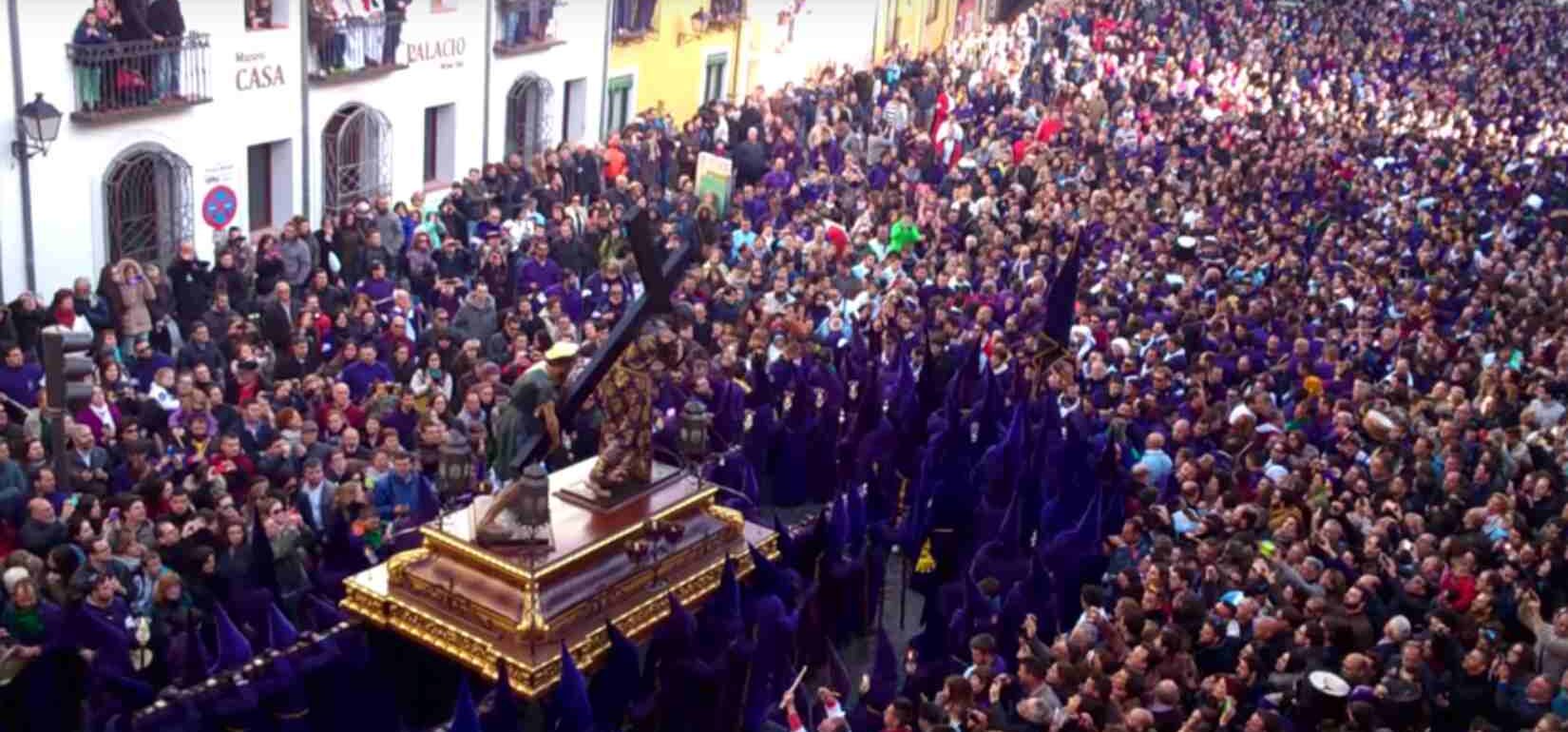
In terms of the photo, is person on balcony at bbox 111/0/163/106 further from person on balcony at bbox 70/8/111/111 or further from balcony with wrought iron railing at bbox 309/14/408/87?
balcony with wrought iron railing at bbox 309/14/408/87

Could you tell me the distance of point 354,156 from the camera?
877 inches

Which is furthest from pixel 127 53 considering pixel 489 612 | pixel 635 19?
pixel 635 19

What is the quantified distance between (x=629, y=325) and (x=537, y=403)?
31.6 inches

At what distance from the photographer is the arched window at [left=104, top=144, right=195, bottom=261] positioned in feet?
60.5

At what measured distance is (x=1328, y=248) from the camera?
20.2 m

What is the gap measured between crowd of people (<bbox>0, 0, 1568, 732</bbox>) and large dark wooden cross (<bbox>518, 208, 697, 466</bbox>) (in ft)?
1.26

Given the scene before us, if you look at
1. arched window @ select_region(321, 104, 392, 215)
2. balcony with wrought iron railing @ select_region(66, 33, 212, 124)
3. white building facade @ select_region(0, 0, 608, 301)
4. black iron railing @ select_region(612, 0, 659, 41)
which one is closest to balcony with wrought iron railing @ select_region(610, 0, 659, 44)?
black iron railing @ select_region(612, 0, 659, 41)

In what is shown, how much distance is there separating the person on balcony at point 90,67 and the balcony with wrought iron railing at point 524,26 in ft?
25.0

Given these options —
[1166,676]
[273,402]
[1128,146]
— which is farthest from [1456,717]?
[1128,146]

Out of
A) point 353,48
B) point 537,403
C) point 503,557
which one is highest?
point 353,48

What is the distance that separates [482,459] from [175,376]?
2.61 meters

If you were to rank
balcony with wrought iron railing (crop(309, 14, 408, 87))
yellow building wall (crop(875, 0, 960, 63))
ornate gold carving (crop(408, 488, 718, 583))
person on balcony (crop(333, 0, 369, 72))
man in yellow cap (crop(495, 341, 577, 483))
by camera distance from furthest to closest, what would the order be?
yellow building wall (crop(875, 0, 960, 63)) → person on balcony (crop(333, 0, 369, 72)) → balcony with wrought iron railing (crop(309, 14, 408, 87)) → man in yellow cap (crop(495, 341, 577, 483)) → ornate gold carving (crop(408, 488, 718, 583))

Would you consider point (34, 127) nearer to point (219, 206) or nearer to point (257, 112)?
point (219, 206)

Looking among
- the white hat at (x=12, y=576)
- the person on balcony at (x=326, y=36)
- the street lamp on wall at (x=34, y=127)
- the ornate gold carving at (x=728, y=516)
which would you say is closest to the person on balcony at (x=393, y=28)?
the person on balcony at (x=326, y=36)
